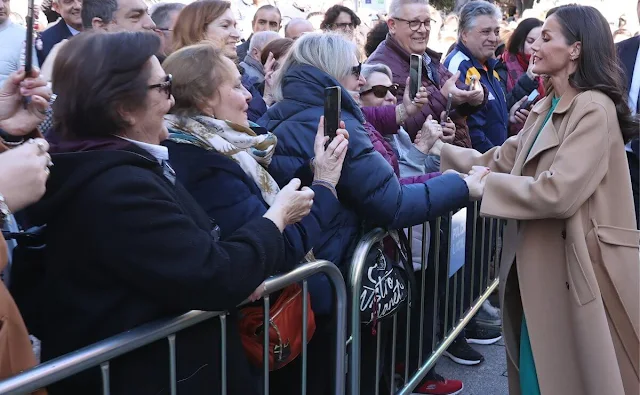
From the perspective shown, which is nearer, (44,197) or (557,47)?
(44,197)

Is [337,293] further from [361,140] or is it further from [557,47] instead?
[557,47]

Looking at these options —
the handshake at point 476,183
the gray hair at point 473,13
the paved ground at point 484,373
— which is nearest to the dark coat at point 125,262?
the handshake at point 476,183

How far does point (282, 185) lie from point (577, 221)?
3.87ft

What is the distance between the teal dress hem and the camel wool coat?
8 cm

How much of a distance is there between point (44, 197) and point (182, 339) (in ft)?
1.67

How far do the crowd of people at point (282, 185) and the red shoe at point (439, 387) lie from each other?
0.5 inches

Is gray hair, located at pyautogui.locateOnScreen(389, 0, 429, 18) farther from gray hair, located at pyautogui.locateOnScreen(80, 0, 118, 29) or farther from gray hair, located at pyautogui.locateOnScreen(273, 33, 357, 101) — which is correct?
gray hair, located at pyautogui.locateOnScreen(273, 33, 357, 101)

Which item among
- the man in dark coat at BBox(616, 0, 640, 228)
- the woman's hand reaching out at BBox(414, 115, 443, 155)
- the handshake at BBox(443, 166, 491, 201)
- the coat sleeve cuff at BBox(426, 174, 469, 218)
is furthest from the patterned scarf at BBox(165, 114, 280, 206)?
the man in dark coat at BBox(616, 0, 640, 228)

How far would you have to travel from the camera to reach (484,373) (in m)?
4.13

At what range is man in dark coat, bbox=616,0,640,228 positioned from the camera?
4.45 m

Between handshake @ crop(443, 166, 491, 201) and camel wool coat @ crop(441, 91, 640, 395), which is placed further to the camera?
handshake @ crop(443, 166, 491, 201)

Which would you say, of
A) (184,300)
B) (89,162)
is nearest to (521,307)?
(184,300)

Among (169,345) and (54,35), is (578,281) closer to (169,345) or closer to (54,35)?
(169,345)

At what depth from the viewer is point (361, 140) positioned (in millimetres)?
2652
